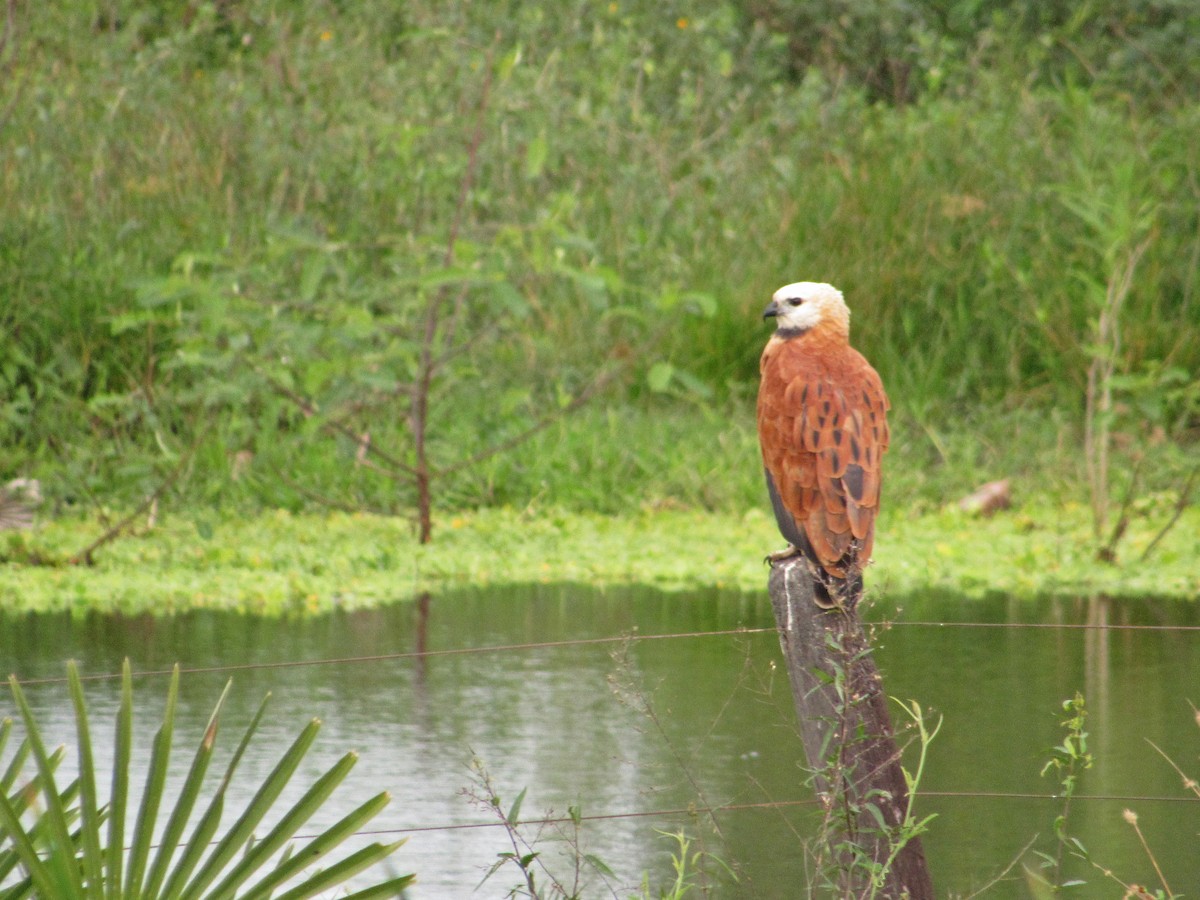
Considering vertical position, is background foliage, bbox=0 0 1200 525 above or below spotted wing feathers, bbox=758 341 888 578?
above

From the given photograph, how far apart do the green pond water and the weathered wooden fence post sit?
10.4 inches

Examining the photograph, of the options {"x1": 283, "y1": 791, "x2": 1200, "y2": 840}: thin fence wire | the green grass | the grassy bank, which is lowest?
{"x1": 283, "y1": 791, "x2": 1200, "y2": 840}: thin fence wire

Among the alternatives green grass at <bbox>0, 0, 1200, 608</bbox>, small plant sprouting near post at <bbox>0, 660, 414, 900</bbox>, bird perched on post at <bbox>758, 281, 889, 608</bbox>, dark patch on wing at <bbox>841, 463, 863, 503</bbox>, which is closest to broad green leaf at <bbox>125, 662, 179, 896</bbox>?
small plant sprouting near post at <bbox>0, 660, 414, 900</bbox>

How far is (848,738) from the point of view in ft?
10.4

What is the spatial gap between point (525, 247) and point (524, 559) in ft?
4.50

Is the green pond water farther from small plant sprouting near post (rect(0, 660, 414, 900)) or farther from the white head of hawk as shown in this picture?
small plant sprouting near post (rect(0, 660, 414, 900))

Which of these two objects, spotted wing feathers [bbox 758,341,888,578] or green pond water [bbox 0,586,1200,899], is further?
green pond water [bbox 0,586,1200,899]

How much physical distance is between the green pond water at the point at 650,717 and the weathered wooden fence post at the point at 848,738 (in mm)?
264

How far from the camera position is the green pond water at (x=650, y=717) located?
4.82 m

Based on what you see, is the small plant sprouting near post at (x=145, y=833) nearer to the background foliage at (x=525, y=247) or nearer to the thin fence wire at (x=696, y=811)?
the thin fence wire at (x=696, y=811)

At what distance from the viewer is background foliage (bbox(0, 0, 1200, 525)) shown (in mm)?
8914

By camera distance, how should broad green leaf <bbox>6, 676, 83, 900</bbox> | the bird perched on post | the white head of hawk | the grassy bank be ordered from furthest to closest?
the grassy bank → the white head of hawk → the bird perched on post → broad green leaf <bbox>6, 676, 83, 900</bbox>

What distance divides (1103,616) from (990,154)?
17.9 feet

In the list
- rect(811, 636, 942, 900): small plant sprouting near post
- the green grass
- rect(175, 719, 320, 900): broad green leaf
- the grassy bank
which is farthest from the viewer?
the green grass
